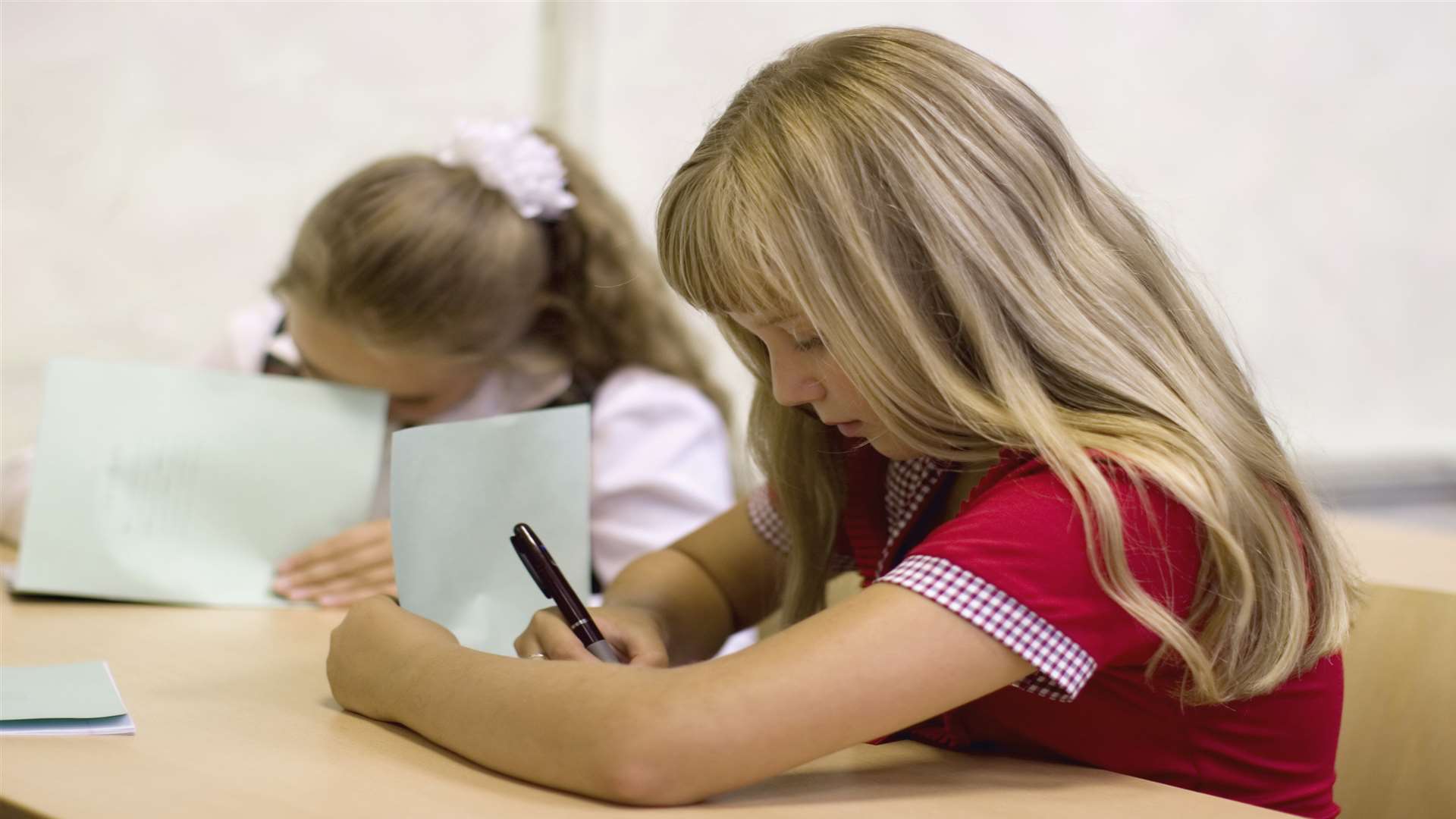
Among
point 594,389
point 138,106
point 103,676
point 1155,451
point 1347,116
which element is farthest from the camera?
point 1347,116

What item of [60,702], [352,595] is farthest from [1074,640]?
[352,595]

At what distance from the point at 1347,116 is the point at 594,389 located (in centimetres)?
116

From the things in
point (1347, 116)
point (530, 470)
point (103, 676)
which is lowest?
point (103, 676)

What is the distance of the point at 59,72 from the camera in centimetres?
143

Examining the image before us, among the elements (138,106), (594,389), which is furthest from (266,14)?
(594,389)

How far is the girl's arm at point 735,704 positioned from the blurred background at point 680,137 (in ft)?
3.15

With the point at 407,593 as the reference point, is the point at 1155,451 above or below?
above

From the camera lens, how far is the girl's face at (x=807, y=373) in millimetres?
691

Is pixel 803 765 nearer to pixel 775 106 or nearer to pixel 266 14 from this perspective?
pixel 775 106

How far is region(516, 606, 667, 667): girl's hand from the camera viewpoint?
0.75 metres

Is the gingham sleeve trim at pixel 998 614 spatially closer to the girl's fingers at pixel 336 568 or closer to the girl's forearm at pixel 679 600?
the girl's forearm at pixel 679 600

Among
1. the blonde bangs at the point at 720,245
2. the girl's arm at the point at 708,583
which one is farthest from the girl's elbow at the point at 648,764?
the girl's arm at the point at 708,583

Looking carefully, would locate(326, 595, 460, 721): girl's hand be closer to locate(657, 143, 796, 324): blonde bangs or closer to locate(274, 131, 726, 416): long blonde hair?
locate(657, 143, 796, 324): blonde bangs

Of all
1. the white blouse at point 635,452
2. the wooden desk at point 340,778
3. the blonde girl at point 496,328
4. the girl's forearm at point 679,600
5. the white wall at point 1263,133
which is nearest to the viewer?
the wooden desk at point 340,778
